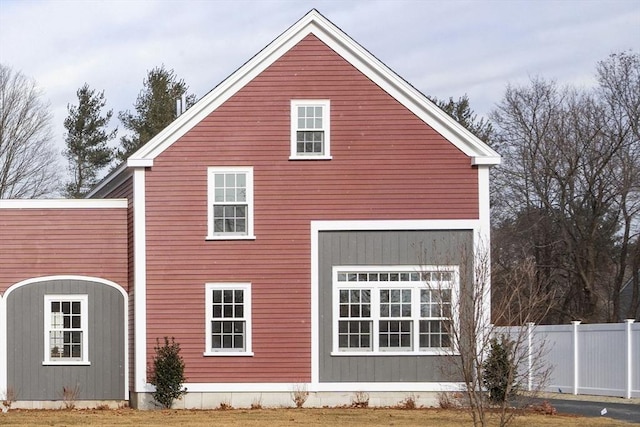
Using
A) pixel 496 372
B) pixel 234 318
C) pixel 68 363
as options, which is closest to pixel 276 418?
pixel 234 318

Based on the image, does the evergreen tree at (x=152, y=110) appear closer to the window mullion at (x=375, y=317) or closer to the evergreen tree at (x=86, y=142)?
the evergreen tree at (x=86, y=142)

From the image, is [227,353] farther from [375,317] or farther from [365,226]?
[365,226]

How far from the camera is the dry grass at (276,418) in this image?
24750mm

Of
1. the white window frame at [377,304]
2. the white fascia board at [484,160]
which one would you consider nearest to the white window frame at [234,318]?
the white window frame at [377,304]

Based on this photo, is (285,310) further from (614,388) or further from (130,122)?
(130,122)

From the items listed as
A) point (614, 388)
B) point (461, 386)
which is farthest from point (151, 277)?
point (614, 388)

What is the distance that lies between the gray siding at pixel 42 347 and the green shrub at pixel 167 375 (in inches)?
64.0

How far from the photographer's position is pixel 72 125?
65.6 metres

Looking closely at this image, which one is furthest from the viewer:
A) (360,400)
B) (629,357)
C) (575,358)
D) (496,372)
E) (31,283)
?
(575,358)

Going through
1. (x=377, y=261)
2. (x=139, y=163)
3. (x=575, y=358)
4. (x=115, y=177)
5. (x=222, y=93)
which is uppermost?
(x=222, y=93)

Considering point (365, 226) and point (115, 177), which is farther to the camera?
point (115, 177)

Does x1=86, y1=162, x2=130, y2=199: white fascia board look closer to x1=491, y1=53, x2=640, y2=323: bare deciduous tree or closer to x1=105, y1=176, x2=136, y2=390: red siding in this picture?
x1=105, y1=176, x2=136, y2=390: red siding

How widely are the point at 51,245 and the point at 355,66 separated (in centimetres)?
851

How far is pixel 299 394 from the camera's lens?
93.4ft
